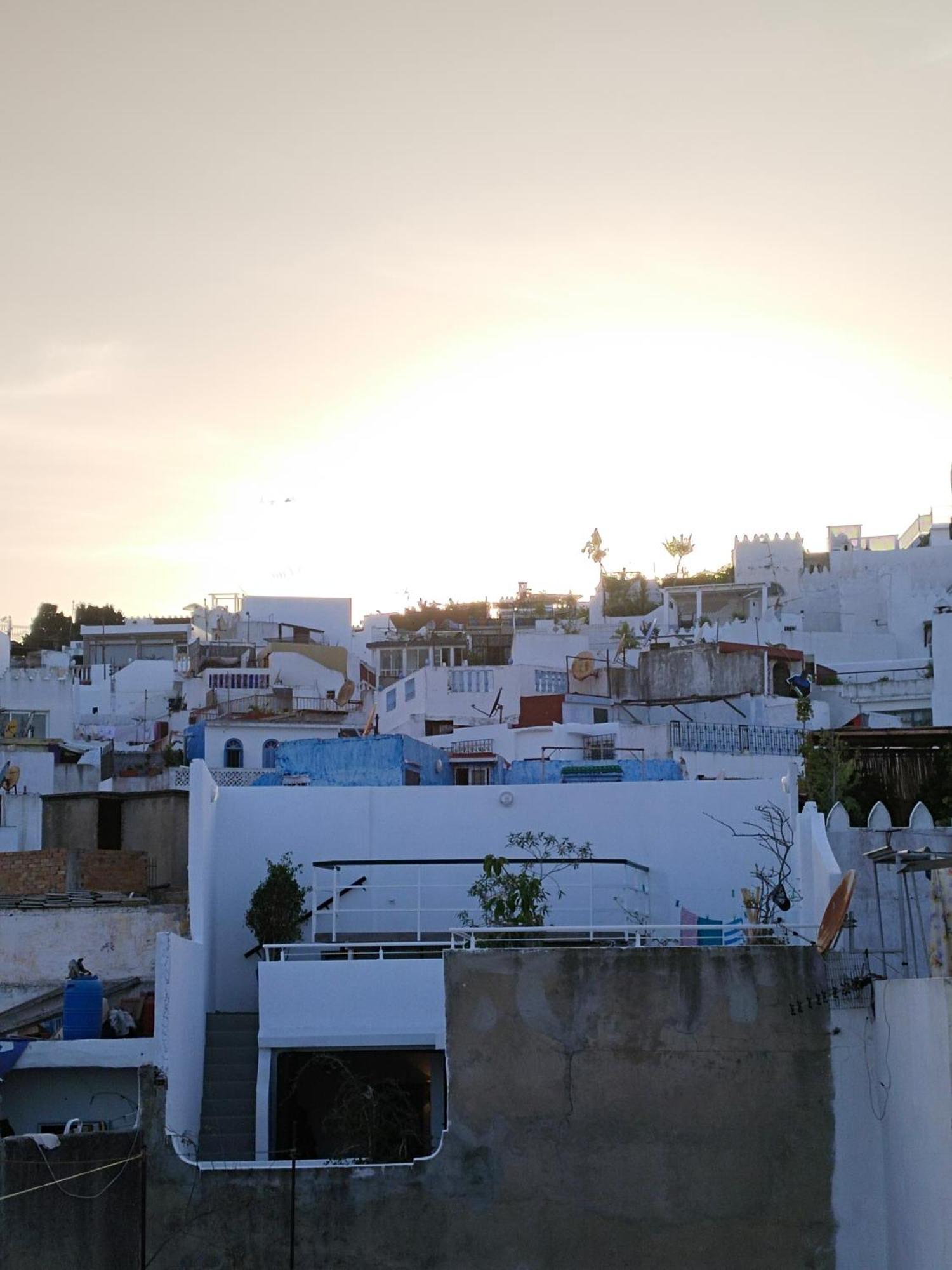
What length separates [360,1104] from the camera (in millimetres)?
17609

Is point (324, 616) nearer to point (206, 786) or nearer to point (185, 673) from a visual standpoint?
point (185, 673)

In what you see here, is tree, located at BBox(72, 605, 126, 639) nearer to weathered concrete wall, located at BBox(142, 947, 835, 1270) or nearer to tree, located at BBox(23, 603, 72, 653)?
tree, located at BBox(23, 603, 72, 653)

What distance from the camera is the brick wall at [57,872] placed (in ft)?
73.3

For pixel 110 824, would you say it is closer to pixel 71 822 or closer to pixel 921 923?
pixel 71 822

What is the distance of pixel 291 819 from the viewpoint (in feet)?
71.3

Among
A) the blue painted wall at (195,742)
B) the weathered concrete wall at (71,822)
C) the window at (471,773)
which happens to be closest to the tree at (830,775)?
the window at (471,773)

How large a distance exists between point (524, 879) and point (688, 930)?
2601mm

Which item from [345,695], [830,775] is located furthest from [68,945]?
[345,695]

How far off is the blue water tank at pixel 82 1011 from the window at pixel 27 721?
21.0 m

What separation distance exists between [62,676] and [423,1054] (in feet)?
93.5

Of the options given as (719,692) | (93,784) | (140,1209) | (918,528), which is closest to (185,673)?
(93,784)

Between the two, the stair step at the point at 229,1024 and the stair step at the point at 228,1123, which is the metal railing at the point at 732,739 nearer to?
the stair step at the point at 229,1024

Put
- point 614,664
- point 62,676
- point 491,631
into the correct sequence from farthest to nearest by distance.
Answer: point 491,631 < point 62,676 < point 614,664

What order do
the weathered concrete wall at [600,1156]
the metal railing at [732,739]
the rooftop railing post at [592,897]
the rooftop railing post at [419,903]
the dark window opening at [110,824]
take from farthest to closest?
the metal railing at [732,739]
the dark window opening at [110,824]
the rooftop railing post at [592,897]
the rooftop railing post at [419,903]
the weathered concrete wall at [600,1156]
